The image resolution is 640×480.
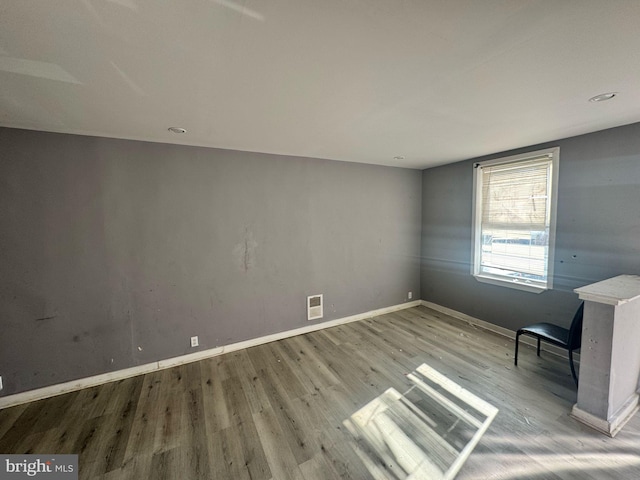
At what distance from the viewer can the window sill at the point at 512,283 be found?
9.82ft

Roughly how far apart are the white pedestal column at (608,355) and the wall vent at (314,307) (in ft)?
8.65

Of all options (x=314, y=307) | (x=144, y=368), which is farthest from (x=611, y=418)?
(x=144, y=368)

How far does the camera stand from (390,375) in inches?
99.2

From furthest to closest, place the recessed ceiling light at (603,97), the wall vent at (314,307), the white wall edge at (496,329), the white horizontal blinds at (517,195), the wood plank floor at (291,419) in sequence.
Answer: the wall vent at (314,307)
the white horizontal blinds at (517,195)
the white wall edge at (496,329)
the recessed ceiling light at (603,97)
the wood plank floor at (291,419)

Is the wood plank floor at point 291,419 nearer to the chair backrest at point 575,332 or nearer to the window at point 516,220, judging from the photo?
the chair backrest at point 575,332

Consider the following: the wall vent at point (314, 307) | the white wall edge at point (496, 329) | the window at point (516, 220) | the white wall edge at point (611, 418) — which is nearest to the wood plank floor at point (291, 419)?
the white wall edge at point (611, 418)

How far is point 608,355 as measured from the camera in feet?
5.83

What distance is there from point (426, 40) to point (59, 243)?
3270 mm

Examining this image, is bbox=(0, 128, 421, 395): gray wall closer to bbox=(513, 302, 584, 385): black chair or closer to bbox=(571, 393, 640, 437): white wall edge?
bbox=(513, 302, 584, 385): black chair

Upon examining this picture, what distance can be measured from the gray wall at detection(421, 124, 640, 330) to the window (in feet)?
0.31

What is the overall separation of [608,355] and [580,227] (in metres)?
1.48

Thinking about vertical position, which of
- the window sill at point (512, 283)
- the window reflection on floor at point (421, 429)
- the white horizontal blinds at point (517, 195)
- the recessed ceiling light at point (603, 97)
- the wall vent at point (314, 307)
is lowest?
the window reflection on floor at point (421, 429)

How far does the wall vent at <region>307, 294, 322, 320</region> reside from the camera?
11.6 feet

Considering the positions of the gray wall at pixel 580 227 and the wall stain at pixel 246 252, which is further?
the wall stain at pixel 246 252
